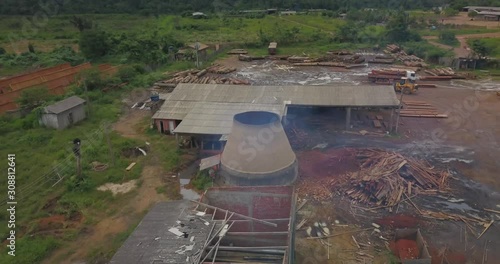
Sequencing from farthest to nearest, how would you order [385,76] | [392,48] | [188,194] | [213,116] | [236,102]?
1. [392,48]
2. [385,76]
3. [236,102]
4. [213,116]
5. [188,194]

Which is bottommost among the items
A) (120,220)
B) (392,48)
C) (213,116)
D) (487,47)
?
(120,220)

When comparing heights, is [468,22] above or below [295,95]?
above

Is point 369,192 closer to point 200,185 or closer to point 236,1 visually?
point 200,185

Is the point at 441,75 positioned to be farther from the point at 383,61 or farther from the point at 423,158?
the point at 423,158

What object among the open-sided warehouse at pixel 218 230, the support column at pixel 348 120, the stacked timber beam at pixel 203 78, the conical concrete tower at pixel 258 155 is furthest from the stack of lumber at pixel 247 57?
the open-sided warehouse at pixel 218 230

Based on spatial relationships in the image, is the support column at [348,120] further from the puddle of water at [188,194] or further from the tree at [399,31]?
the tree at [399,31]

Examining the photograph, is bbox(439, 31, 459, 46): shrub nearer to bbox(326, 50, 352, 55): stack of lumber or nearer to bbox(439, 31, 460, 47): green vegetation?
bbox(439, 31, 460, 47): green vegetation

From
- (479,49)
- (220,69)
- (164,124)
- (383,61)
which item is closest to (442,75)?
(479,49)
